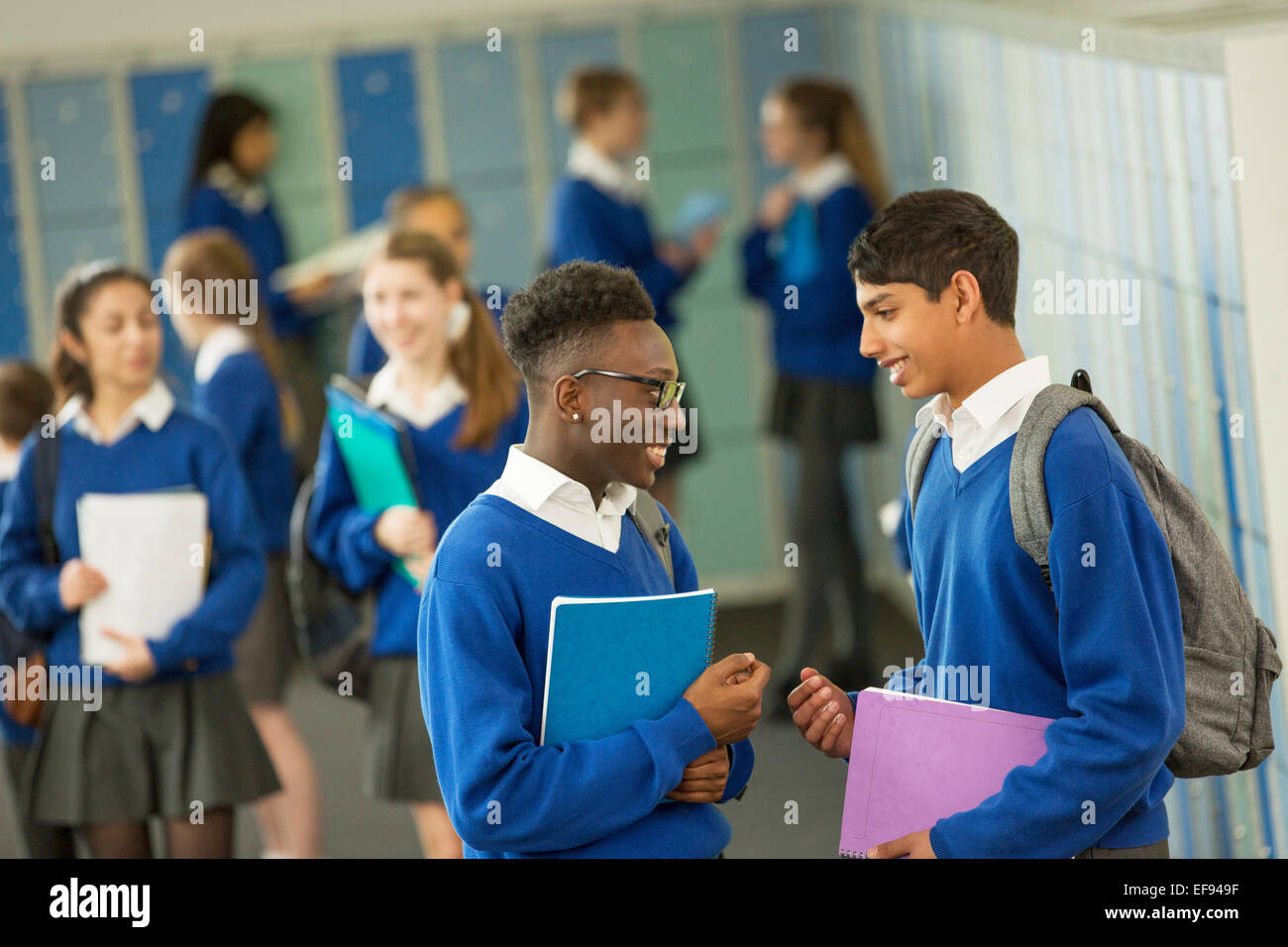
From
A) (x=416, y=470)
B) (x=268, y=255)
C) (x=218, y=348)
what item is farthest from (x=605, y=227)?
(x=416, y=470)

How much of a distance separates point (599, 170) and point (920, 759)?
3989 mm

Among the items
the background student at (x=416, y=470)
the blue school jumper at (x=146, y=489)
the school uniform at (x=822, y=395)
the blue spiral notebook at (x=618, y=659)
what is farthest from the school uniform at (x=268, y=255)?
the blue spiral notebook at (x=618, y=659)

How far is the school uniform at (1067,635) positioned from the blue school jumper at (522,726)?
0.37 metres

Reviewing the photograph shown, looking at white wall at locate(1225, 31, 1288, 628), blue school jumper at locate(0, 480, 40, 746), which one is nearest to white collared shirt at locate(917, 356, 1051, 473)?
white wall at locate(1225, 31, 1288, 628)

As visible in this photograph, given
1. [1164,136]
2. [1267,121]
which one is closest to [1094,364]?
[1164,136]

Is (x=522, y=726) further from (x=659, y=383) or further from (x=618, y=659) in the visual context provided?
(x=659, y=383)

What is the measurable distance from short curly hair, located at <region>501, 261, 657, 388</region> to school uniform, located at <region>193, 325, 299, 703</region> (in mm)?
2424

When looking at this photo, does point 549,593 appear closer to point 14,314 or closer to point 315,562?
point 315,562

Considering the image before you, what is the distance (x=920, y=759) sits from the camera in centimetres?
193

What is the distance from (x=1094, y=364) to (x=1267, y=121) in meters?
1.00

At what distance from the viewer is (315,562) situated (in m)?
3.46

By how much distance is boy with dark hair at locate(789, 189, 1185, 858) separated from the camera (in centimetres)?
176

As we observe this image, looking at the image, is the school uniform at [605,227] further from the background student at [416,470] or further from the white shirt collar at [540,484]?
the white shirt collar at [540,484]

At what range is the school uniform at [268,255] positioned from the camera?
21.8 feet
